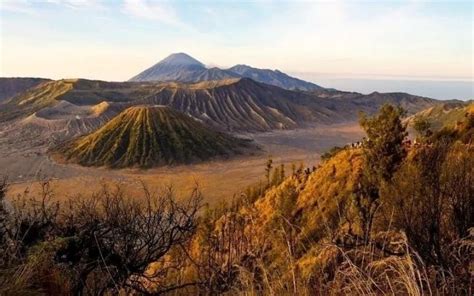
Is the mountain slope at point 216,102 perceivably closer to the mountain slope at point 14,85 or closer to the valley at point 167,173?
the valley at point 167,173

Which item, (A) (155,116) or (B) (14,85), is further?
(B) (14,85)

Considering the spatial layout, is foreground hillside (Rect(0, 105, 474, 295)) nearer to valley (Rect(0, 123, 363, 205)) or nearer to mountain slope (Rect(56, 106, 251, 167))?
valley (Rect(0, 123, 363, 205))

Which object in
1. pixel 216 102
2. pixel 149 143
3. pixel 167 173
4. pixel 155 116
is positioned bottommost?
pixel 167 173

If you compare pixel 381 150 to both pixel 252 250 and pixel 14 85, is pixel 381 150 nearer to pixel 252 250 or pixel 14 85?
pixel 252 250

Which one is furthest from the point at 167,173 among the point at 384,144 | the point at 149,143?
the point at 384,144

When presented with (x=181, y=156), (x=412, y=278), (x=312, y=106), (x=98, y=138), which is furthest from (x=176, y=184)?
(x=312, y=106)
